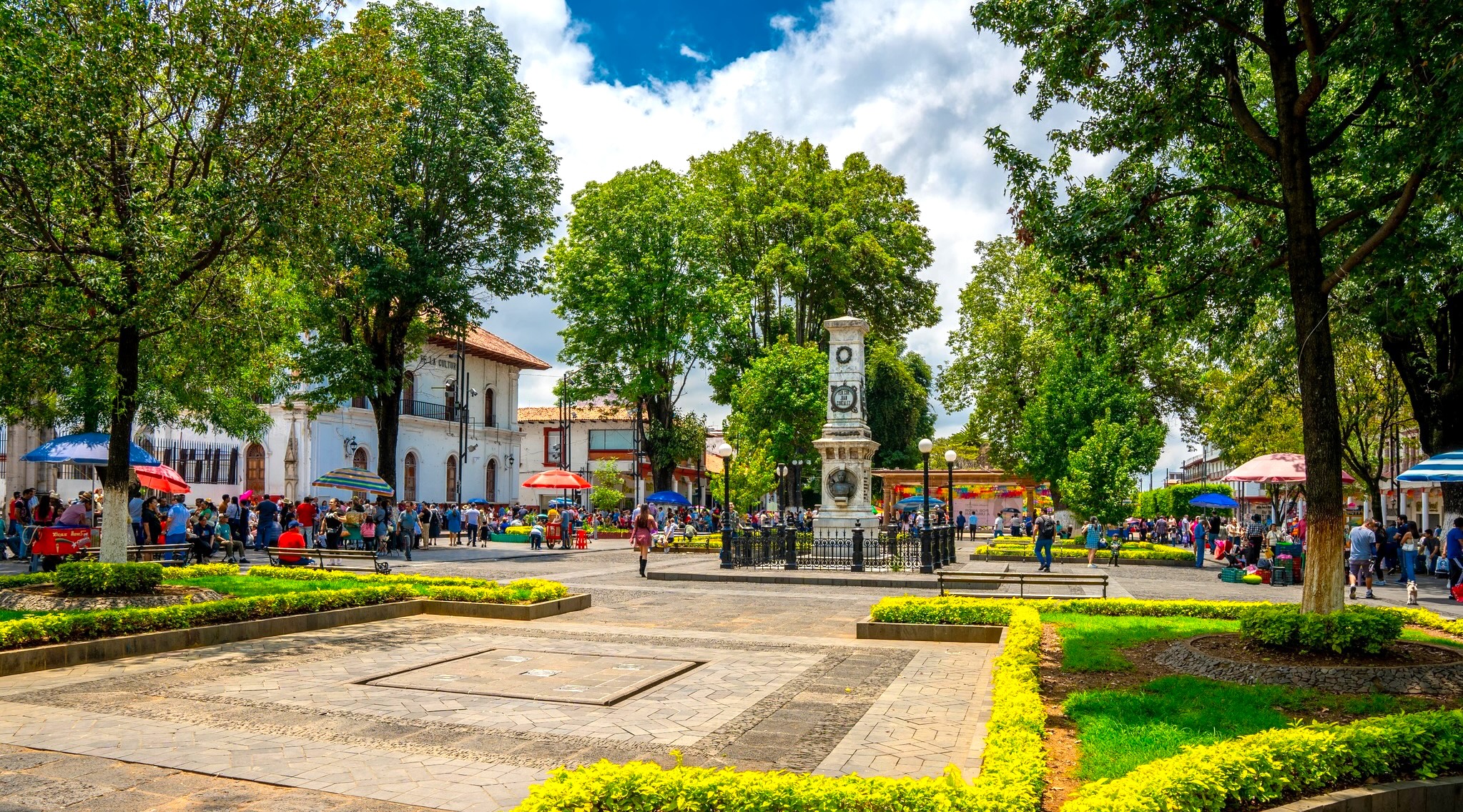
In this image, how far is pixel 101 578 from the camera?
11594mm

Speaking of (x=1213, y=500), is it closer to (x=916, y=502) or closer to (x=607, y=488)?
(x=916, y=502)

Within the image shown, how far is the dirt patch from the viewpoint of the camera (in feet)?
26.6

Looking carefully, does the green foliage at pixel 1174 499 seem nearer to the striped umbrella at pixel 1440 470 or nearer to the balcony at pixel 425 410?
the striped umbrella at pixel 1440 470

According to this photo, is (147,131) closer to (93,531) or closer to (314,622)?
(314,622)

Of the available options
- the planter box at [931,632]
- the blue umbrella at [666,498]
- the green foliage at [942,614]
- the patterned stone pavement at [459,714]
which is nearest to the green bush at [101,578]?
the patterned stone pavement at [459,714]

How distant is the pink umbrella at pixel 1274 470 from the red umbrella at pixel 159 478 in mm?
26969

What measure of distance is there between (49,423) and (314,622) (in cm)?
1733

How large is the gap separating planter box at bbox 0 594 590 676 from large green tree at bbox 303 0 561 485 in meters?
14.9

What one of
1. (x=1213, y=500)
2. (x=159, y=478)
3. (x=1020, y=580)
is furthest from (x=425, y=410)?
(x=1020, y=580)

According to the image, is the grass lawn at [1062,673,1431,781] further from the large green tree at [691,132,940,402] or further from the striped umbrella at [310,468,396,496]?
the large green tree at [691,132,940,402]

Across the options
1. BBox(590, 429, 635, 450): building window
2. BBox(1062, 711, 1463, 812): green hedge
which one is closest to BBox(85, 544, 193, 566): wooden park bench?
BBox(1062, 711, 1463, 812): green hedge

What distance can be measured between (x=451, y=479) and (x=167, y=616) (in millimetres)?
36369

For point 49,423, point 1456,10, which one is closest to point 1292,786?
point 1456,10

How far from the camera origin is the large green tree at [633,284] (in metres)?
37.4
